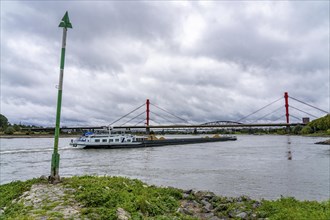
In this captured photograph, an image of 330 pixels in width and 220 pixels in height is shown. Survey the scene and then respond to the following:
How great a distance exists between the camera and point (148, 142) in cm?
6894

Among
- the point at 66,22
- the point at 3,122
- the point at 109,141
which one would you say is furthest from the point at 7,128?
the point at 66,22

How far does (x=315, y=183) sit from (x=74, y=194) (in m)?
14.7

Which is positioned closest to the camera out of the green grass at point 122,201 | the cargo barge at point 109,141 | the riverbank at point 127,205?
the riverbank at point 127,205

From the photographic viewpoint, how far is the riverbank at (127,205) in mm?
6547

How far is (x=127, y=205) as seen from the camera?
7168mm

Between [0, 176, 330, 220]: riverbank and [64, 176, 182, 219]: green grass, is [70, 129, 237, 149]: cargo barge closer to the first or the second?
[0, 176, 330, 220]: riverbank

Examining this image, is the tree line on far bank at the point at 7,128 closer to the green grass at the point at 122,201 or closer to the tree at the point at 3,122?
the tree at the point at 3,122

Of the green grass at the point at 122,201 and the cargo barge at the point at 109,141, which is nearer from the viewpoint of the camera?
the green grass at the point at 122,201

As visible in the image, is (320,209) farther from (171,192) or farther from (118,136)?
(118,136)

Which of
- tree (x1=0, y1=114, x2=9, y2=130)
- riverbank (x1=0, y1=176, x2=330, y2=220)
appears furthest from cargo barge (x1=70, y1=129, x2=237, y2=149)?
tree (x1=0, y1=114, x2=9, y2=130)

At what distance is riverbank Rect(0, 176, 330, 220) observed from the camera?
6.55m

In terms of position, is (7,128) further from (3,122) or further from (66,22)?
(66,22)

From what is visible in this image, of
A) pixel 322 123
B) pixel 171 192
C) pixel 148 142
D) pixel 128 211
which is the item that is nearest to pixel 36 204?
pixel 128 211

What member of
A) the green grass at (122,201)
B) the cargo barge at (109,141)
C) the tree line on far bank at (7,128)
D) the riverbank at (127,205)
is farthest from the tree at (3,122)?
the green grass at (122,201)
